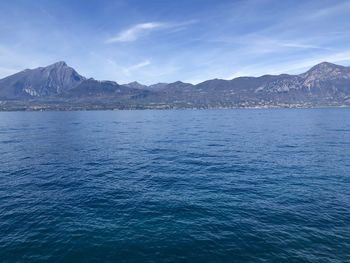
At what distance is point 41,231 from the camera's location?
33031mm

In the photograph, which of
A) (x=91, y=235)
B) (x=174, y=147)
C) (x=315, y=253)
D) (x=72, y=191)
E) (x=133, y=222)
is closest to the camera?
(x=315, y=253)

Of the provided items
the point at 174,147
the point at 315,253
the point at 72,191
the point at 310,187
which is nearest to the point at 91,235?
the point at 72,191

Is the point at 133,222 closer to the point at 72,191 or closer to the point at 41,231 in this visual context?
the point at 41,231

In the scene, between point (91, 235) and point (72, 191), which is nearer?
point (91, 235)

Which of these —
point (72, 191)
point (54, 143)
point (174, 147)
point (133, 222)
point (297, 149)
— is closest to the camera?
point (133, 222)

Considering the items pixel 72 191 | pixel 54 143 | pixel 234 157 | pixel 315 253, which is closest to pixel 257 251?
pixel 315 253

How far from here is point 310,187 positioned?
49.1m

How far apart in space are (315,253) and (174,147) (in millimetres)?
69514

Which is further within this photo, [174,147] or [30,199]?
[174,147]

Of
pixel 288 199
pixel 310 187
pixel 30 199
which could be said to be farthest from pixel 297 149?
pixel 30 199

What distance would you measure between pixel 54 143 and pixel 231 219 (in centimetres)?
9087

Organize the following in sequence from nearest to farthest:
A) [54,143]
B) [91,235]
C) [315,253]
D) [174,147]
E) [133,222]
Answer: [315,253]
[91,235]
[133,222]
[174,147]
[54,143]

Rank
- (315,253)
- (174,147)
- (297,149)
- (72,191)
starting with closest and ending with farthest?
(315,253) → (72,191) → (297,149) → (174,147)

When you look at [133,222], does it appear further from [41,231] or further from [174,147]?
[174,147]
